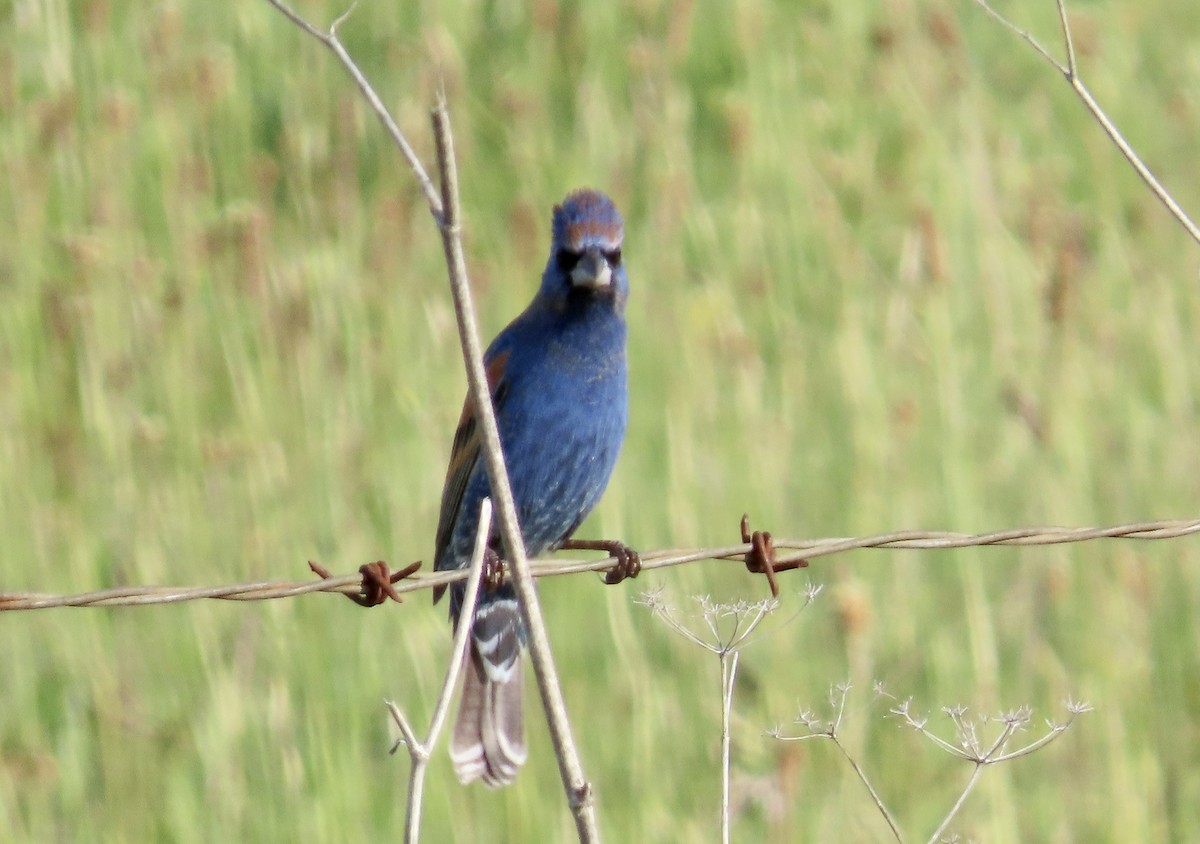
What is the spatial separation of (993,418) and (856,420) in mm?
542

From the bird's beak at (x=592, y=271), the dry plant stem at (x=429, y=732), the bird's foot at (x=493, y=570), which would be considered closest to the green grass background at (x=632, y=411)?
the bird's foot at (x=493, y=570)

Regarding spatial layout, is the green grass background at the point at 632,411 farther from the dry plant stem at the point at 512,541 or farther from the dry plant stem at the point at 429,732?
the dry plant stem at the point at 512,541

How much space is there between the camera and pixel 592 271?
4.56 m

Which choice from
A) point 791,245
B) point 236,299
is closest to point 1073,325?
point 791,245

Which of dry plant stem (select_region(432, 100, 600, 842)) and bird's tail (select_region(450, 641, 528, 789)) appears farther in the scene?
bird's tail (select_region(450, 641, 528, 789))

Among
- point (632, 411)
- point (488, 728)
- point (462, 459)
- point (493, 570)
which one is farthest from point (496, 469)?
point (632, 411)

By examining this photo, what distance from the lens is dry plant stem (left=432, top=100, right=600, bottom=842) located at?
6.86 feet

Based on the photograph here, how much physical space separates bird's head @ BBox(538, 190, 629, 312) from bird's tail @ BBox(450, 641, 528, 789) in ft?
3.49

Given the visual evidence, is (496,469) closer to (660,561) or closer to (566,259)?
(660,561)

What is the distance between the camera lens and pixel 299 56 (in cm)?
686

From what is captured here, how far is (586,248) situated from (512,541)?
8.12 ft

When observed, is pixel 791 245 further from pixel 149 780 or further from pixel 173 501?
pixel 149 780

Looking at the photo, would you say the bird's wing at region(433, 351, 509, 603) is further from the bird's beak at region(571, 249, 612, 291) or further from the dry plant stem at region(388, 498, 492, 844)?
the dry plant stem at region(388, 498, 492, 844)

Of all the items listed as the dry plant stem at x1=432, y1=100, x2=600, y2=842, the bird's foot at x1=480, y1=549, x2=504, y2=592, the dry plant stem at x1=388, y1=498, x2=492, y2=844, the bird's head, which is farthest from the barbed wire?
the bird's head
